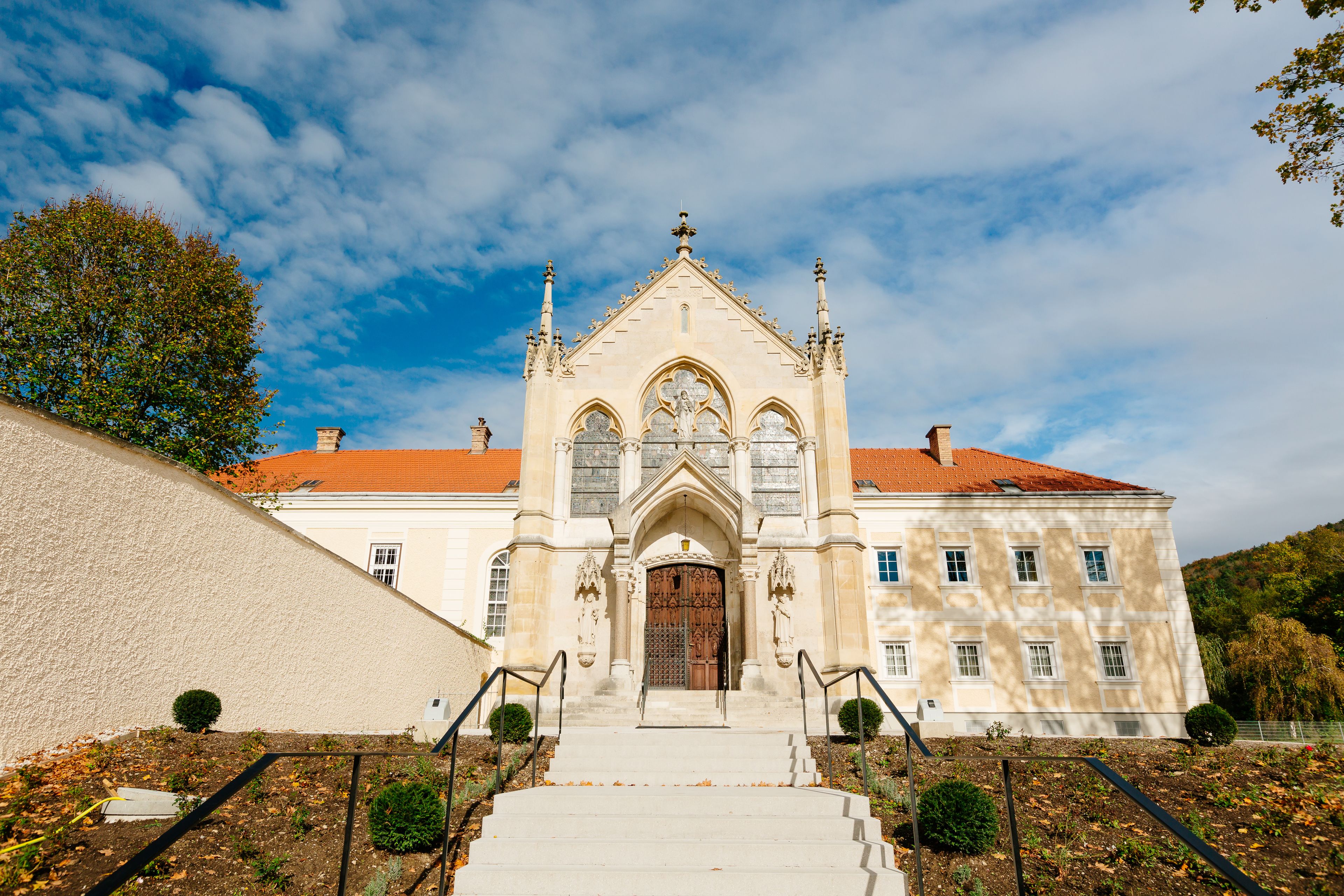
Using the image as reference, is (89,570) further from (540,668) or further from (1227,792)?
(1227,792)

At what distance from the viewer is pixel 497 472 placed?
2839 cm

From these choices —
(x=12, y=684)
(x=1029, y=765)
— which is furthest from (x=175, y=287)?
(x=1029, y=765)

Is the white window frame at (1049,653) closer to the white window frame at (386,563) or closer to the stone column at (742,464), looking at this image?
the stone column at (742,464)

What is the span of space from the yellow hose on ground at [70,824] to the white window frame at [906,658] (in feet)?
65.3

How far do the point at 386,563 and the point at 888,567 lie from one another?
1662cm

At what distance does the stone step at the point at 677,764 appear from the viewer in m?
9.59

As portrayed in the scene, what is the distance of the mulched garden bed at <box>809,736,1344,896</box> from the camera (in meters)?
7.43

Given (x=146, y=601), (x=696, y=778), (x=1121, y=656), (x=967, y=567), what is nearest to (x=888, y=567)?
(x=967, y=567)

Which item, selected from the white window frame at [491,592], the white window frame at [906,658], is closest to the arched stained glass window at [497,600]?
the white window frame at [491,592]

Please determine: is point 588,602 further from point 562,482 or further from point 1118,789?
point 1118,789

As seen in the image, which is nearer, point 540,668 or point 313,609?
point 313,609

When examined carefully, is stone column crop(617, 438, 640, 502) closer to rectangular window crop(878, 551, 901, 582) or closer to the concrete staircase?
the concrete staircase

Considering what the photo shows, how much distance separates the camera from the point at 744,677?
51.2ft

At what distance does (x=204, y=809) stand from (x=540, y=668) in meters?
12.3
